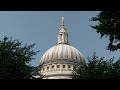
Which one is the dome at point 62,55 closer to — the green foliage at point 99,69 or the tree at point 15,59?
the green foliage at point 99,69

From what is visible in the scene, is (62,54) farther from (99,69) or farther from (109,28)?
(109,28)

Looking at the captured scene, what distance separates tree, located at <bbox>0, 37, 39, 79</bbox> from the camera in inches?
1109

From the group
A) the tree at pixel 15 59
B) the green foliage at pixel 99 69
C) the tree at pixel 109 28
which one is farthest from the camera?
the green foliage at pixel 99 69

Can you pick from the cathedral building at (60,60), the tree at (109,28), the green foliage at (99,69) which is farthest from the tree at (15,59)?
the cathedral building at (60,60)

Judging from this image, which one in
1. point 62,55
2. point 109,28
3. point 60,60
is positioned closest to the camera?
point 109,28

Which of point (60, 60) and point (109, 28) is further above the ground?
point (60, 60)

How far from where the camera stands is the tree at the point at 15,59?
28166 mm

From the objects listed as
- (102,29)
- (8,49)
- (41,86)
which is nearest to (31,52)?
(8,49)

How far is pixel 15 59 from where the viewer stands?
1200 inches

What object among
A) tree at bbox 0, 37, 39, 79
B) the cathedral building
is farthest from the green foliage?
the cathedral building

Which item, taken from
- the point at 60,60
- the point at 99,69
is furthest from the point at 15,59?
the point at 60,60

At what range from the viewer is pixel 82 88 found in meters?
3.67
